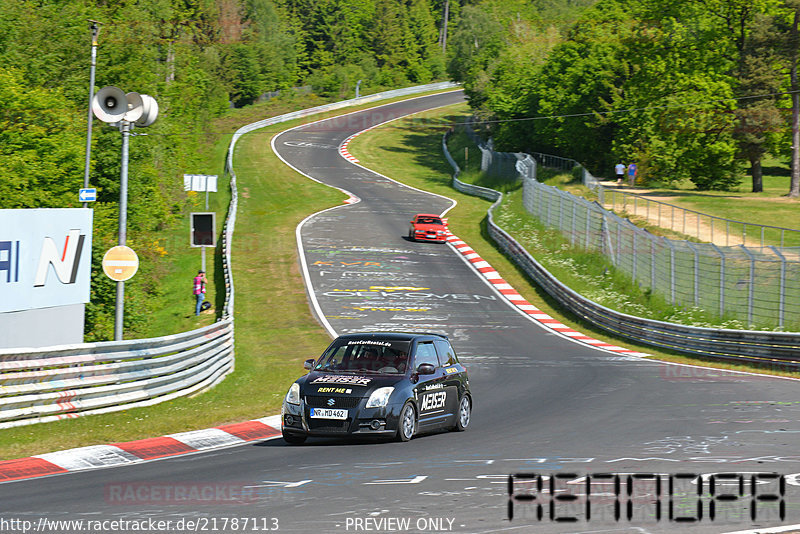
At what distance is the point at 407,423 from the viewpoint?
12938 millimetres

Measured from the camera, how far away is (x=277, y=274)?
39.6m

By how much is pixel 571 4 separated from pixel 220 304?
14431 centimetres

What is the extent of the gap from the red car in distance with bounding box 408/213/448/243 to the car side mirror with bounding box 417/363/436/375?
3442 cm

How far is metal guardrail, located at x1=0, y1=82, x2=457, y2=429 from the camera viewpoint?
13.9m

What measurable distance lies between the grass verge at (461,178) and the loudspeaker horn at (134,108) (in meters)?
16.1

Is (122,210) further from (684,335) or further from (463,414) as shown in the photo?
(684,335)

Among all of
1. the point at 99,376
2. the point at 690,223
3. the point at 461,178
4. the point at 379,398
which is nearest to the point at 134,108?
the point at 99,376

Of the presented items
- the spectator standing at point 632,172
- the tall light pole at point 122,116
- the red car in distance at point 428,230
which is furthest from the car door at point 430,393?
the spectator standing at point 632,172

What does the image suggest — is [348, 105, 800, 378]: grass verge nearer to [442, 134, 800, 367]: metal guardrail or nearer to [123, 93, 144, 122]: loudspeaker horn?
[442, 134, 800, 367]: metal guardrail

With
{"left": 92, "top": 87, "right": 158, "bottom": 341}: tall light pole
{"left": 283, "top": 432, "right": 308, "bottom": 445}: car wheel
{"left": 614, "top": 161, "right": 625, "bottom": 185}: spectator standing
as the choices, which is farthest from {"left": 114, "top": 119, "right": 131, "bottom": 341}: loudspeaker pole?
{"left": 614, "top": 161, "right": 625, "bottom": 185}: spectator standing

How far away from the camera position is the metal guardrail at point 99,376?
45.8 ft

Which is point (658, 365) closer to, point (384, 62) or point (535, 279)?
point (535, 279)

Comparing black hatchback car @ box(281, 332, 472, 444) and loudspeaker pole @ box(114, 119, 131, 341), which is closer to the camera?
black hatchback car @ box(281, 332, 472, 444)

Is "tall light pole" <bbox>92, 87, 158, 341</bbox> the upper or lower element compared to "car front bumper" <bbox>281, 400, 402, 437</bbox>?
upper
